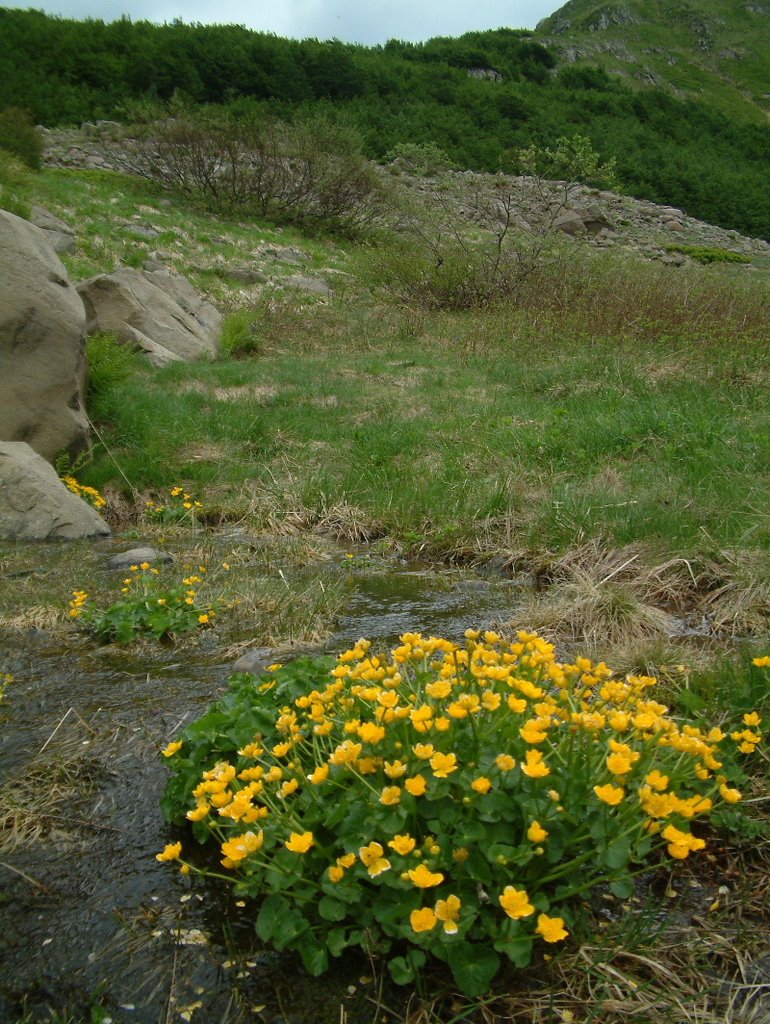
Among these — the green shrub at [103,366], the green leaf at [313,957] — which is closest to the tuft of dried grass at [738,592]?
the green leaf at [313,957]

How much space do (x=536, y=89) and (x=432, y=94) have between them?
11.7 meters

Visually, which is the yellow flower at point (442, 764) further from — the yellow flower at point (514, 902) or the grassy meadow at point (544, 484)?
the grassy meadow at point (544, 484)

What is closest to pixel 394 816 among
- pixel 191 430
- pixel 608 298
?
pixel 191 430

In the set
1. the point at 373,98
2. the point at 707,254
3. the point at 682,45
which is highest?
the point at 682,45

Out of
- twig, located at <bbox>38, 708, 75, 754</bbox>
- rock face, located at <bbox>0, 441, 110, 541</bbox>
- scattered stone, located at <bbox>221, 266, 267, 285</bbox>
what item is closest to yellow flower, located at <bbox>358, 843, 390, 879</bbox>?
twig, located at <bbox>38, 708, 75, 754</bbox>

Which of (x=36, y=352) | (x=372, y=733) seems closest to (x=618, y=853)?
(x=372, y=733)

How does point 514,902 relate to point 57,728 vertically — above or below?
above

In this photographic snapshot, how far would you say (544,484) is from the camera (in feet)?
18.6

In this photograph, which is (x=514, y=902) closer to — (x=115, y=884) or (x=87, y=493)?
(x=115, y=884)

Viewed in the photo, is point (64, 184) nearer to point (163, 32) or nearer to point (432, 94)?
point (163, 32)

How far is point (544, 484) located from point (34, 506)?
12.5ft

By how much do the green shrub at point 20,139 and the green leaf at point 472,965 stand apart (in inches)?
912

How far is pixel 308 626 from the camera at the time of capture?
3.69 metres

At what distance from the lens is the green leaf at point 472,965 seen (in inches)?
58.1
